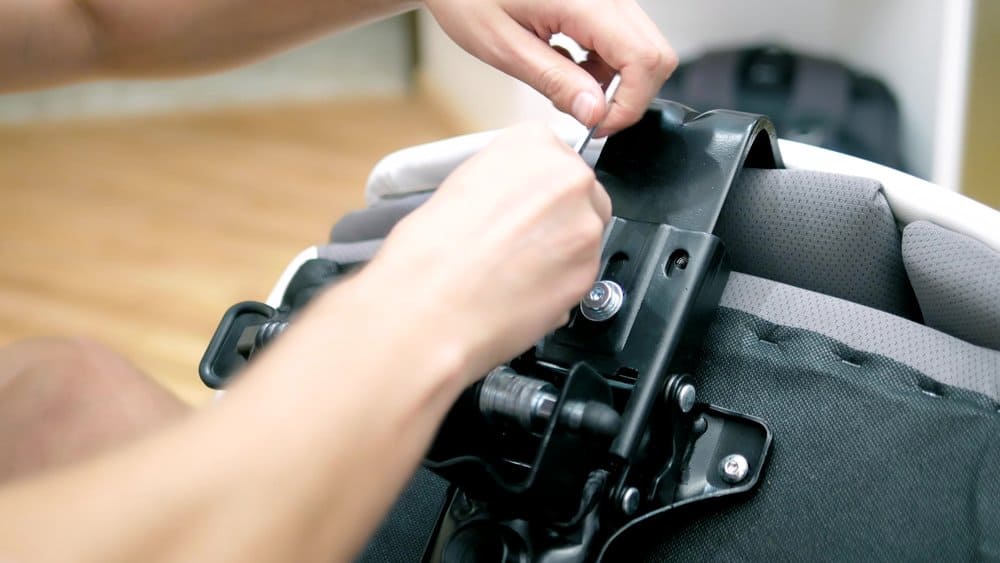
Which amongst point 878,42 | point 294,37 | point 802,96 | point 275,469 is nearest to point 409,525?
point 275,469

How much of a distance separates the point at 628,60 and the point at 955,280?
22cm

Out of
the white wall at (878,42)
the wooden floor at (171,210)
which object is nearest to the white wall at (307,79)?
the wooden floor at (171,210)

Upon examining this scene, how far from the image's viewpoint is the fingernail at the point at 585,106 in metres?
0.54

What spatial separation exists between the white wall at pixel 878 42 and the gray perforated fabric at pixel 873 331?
69 cm

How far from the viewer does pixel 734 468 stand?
0.50 m

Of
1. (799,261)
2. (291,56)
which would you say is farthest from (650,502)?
(291,56)

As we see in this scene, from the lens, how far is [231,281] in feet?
5.26

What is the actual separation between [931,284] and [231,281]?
50.5 inches

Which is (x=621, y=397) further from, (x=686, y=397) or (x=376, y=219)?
(x=376, y=219)

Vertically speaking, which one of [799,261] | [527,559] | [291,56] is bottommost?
[527,559]

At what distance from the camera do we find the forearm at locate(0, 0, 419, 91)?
2.32 feet

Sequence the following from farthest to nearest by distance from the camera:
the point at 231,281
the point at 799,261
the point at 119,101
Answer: the point at 119,101
the point at 231,281
the point at 799,261

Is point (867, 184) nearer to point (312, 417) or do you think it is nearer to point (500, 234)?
point (500, 234)

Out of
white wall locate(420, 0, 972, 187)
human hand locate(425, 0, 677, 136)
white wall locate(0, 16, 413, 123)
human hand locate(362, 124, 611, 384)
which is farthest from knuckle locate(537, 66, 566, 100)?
white wall locate(0, 16, 413, 123)
